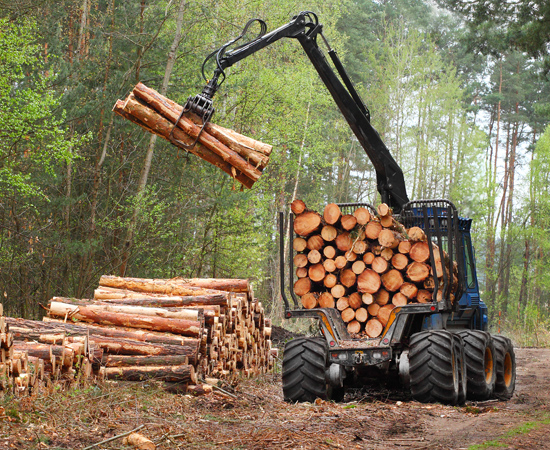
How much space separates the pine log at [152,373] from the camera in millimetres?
7789

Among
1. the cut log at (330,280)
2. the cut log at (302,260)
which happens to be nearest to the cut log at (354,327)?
the cut log at (330,280)

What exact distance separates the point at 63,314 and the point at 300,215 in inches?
145

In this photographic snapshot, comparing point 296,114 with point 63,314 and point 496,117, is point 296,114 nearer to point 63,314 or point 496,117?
point 63,314

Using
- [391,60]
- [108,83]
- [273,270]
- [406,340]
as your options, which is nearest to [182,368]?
[406,340]

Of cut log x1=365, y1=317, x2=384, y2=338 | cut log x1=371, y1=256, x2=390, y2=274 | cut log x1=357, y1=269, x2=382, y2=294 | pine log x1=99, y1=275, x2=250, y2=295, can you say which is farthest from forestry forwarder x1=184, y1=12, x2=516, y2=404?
pine log x1=99, y1=275, x2=250, y2=295

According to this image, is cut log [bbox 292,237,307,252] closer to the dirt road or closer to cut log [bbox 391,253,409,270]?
cut log [bbox 391,253,409,270]

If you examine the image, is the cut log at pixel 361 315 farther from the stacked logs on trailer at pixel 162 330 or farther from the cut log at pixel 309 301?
the stacked logs on trailer at pixel 162 330

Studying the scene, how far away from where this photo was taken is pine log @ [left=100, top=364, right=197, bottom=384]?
779 centimetres

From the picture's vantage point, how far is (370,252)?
337 inches

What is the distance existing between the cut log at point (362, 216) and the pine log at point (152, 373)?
2865 millimetres

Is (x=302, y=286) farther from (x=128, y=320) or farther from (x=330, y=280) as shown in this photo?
(x=128, y=320)

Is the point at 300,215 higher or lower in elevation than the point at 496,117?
lower

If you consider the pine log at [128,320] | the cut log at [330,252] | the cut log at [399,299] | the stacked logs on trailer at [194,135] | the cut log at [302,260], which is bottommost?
the pine log at [128,320]

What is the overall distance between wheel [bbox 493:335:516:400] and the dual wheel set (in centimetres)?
51
